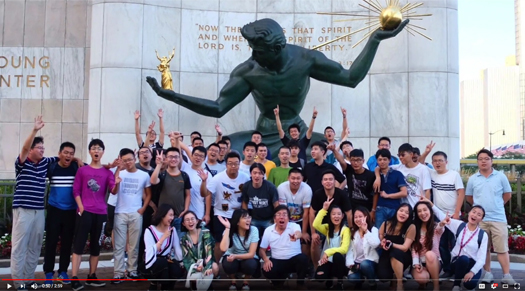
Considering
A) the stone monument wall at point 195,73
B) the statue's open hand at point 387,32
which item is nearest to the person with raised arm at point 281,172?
the statue's open hand at point 387,32

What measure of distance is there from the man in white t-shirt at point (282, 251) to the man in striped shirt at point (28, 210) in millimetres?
2554

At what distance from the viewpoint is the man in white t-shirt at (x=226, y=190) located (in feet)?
26.0

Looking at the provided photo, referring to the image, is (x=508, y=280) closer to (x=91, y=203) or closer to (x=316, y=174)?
(x=316, y=174)

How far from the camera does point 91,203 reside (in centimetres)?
756

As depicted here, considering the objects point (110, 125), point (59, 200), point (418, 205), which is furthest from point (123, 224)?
point (110, 125)

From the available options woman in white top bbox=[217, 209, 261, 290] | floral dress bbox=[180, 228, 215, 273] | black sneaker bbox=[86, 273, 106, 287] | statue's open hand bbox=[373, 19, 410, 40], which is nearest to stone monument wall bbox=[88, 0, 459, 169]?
statue's open hand bbox=[373, 19, 410, 40]

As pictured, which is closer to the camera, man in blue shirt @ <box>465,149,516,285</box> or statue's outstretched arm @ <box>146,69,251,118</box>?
man in blue shirt @ <box>465,149,516,285</box>

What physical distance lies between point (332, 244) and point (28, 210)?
3426mm

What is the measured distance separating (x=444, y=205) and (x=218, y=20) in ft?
25.3

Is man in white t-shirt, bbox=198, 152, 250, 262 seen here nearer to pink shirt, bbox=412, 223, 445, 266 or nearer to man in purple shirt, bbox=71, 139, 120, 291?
man in purple shirt, bbox=71, 139, 120, 291

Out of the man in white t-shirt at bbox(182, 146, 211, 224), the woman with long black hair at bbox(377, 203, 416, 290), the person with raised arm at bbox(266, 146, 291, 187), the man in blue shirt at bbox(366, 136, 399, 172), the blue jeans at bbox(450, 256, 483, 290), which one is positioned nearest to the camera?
the blue jeans at bbox(450, 256, 483, 290)

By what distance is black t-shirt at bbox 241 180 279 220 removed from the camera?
776 centimetres

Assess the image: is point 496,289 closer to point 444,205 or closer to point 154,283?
point 444,205

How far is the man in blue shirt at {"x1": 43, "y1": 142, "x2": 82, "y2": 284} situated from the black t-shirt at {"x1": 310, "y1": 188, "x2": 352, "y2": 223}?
2804 mm
